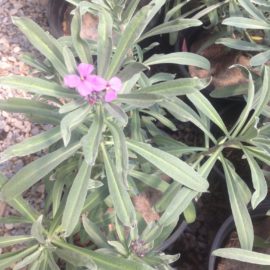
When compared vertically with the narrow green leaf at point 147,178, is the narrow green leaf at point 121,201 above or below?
below

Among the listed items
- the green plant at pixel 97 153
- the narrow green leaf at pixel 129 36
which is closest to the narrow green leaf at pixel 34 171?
the green plant at pixel 97 153

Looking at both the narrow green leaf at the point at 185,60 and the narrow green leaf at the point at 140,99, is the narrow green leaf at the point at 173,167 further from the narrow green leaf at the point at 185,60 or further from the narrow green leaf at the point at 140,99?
the narrow green leaf at the point at 185,60

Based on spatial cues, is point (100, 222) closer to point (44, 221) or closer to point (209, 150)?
point (44, 221)

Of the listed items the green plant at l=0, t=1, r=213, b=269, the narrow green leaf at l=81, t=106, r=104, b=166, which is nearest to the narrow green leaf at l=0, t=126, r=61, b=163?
the green plant at l=0, t=1, r=213, b=269

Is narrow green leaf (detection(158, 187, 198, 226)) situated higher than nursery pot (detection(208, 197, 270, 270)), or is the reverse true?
narrow green leaf (detection(158, 187, 198, 226))

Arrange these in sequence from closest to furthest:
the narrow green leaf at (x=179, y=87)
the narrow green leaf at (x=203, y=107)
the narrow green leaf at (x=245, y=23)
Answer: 1. the narrow green leaf at (x=179, y=87)
2. the narrow green leaf at (x=203, y=107)
3. the narrow green leaf at (x=245, y=23)

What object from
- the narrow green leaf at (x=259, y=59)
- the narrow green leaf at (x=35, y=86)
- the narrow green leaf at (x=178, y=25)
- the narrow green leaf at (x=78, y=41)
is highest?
the narrow green leaf at (x=178, y=25)

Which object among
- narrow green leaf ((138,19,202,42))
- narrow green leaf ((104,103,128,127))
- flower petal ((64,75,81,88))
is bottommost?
narrow green leaf ((104,103,128,127))

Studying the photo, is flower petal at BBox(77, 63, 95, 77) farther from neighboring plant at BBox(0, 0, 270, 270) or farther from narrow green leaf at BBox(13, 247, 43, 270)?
narrow green leaf at BBox(13, 247, 43, 270)

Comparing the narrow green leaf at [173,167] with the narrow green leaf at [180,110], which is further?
the narrow green leaf at [180,110]

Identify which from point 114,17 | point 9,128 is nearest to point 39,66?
point 114,17

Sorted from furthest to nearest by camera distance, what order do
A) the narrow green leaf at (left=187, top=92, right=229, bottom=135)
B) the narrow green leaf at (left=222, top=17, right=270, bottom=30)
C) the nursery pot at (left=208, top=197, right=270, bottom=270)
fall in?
the nursery pot at (left=208, top=197, right=270, bottom=270) → the narrow green leaf at (left=222, top=17, right=270, bottom=30) → the narrow green leaf at (left=187, top=92, right=229, bottom=135)
